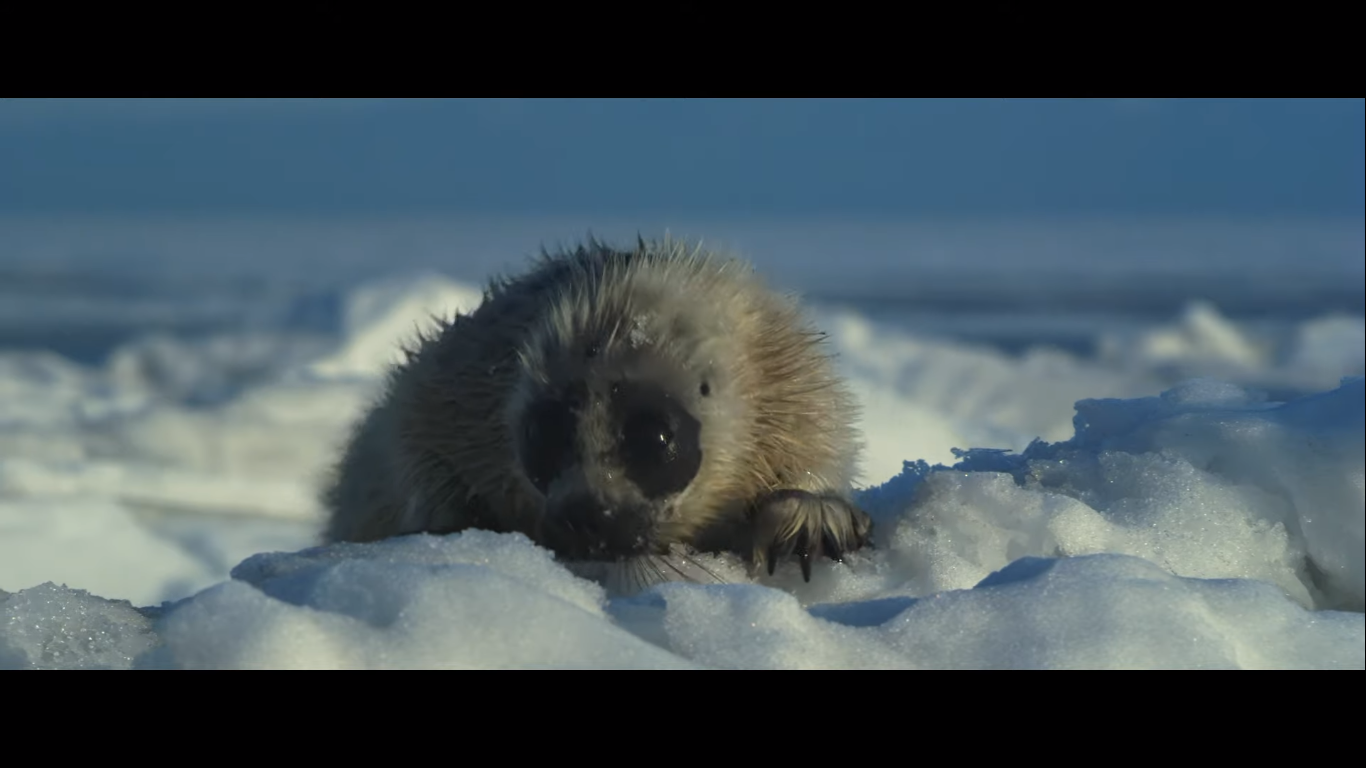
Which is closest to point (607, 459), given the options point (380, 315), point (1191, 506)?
point (1191, 506)

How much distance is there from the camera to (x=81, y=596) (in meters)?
3.77

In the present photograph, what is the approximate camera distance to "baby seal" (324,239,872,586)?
13.3 ft

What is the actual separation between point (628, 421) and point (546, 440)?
0.24 m

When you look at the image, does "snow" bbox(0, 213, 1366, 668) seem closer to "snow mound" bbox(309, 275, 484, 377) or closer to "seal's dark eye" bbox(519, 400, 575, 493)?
"seal's dark eye" bbox(519, 400, 575, 493)

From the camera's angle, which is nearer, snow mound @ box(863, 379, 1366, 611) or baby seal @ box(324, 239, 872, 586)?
snow mound @ box(863, 379, 1366, 611)

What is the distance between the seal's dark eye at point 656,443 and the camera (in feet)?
13.3

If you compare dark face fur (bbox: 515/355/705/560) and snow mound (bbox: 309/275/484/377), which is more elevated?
snow mound (bbox: 309/275/484/377)

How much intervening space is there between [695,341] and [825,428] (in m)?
0.63

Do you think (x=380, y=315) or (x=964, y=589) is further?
(x=380, y=315)

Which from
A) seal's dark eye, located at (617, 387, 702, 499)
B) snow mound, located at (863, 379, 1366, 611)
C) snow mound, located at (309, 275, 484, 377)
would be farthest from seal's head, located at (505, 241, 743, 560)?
snow mound, located at (309, 275, 484, 377)

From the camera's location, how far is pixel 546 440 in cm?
409

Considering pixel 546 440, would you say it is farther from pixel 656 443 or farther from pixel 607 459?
pixel 656 443

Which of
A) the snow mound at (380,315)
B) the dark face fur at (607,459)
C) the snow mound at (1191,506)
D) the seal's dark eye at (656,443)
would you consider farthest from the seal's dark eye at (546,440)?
the snow mound at (380,315)
